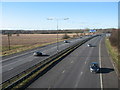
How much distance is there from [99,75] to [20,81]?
10.6m

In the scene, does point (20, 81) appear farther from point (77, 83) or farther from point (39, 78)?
point (77, 83)

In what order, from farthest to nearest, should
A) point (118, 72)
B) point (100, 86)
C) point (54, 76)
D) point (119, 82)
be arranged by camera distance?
1. point (118, 72)
2. point (54, 76)
3. point (119, 82)
4. point (100, 86)

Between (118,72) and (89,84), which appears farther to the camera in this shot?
(118,72)

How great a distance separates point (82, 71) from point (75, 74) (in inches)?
88.2

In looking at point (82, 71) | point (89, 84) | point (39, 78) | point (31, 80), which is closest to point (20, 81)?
point (31, 80)

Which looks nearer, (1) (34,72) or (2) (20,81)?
(2) (20,81)

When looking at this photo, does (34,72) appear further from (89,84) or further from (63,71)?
(89,84)

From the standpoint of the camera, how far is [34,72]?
25609mm

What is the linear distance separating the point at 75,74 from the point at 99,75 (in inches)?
123

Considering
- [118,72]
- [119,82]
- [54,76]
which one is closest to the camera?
[119,82]

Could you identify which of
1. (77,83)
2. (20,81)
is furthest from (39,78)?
(77,83)

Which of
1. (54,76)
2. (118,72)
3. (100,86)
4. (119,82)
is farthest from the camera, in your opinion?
(118,72)

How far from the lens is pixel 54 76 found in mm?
24844

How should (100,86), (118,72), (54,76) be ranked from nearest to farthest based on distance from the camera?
(100,86) → (54,76) → (118,72)
